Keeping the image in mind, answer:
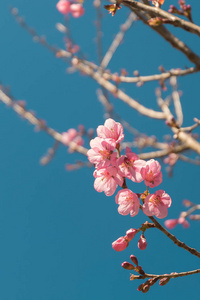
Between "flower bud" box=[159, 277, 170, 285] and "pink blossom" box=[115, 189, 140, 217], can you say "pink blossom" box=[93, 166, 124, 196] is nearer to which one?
"pink blossom" box=[115, 189, 140, 217]

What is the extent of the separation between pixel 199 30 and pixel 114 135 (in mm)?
743

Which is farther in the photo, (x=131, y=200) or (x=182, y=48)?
(x=182, y=48)

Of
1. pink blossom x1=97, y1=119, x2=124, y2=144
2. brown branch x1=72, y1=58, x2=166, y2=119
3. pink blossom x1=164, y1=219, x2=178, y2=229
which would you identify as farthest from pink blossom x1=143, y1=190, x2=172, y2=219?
pink blossom x1=164, y1=219, x2=178, y2=229

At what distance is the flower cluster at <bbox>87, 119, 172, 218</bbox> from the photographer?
122cm

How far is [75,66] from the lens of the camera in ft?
15.1

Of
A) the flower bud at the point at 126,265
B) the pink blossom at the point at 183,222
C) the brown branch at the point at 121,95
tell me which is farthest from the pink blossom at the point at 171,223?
the flower bud at the point at 126,265

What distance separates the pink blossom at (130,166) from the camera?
1212 mm

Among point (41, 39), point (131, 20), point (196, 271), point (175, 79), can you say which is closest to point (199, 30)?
point (196, 271)

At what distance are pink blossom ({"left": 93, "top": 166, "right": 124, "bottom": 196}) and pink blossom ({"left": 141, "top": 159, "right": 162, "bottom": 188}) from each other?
0.11 metres

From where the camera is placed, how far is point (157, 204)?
1.26 meters

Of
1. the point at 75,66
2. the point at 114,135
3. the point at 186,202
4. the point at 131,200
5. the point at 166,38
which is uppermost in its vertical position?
the point at 75,66

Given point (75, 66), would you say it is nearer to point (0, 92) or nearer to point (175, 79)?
point (0, 92)

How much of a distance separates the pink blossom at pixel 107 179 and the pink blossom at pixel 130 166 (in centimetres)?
3

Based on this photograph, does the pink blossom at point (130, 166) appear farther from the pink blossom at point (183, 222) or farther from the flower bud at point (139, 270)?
the pink blossom at point (183, 222)
